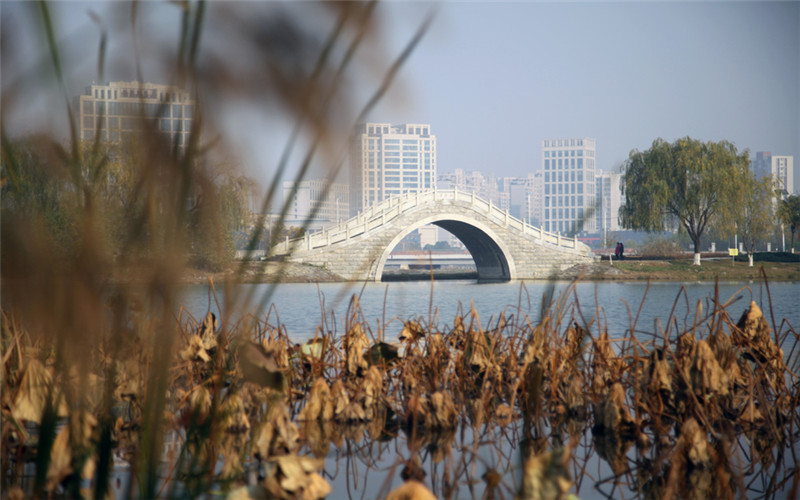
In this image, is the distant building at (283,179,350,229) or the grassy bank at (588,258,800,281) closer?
the distant building at (283,179,350,229)

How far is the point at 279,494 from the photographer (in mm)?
1436

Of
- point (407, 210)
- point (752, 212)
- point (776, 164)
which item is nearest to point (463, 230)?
point (407, 210)

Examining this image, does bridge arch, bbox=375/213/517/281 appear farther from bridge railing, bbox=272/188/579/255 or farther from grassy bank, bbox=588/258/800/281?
grassy bank, bbox=588/258/800/281

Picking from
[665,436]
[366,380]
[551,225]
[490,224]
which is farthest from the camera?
[551,225]

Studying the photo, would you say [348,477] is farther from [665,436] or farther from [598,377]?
[598,377]

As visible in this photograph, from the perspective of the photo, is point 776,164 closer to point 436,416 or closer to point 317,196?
point 436,416

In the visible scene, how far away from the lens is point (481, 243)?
30.2 m

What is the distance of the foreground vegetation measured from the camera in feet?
4.78

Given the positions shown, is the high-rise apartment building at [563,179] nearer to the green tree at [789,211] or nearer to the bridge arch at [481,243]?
the green tree at [789,211]

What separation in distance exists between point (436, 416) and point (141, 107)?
67.8 inches

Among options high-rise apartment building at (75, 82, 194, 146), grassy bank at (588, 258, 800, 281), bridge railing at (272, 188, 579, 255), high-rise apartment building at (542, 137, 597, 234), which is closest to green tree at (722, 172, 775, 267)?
grassy bank at (588, 258, 800, 281)

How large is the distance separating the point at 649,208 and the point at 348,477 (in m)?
24.0

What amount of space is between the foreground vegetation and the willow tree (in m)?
21.8

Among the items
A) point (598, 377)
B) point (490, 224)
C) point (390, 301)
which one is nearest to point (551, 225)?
point (490, 224)
